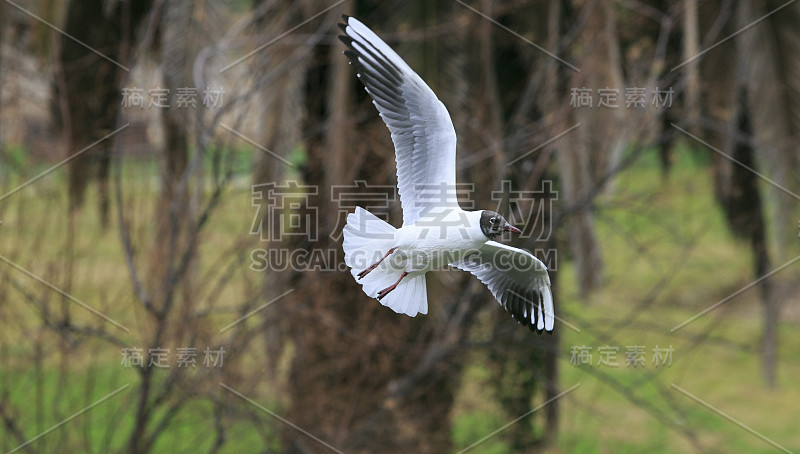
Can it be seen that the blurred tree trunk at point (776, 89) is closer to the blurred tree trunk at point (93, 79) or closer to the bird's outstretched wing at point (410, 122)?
the bird's outstretched wing at point (410, 122)

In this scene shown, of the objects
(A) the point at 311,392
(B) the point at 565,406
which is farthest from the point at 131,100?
(B) the point at 565,406

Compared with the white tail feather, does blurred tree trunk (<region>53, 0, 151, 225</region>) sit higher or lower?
higher

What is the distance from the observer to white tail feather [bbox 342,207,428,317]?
145 inches

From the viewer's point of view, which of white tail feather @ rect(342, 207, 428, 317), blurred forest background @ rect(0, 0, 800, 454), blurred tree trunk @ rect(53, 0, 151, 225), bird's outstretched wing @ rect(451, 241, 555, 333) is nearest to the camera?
white tail feather @ rect(342, 207, 428, 317)

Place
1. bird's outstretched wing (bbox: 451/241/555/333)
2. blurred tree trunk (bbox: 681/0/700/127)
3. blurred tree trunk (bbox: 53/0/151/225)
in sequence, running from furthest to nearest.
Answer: blurred tree trunk (bbox: 681/0/700/127) → blurred tree trunk (bbox: 53/0/151/225) → bird's outstretched wing (bbox: 451/241/555/333)

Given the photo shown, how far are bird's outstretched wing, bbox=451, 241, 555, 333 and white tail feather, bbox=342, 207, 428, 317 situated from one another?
0.44 meters

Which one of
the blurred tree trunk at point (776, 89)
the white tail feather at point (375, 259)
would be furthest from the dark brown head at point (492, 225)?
the blurred tree trunk at point (776, 89)

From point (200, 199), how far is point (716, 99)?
4456mm

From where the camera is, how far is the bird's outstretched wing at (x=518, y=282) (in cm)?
412

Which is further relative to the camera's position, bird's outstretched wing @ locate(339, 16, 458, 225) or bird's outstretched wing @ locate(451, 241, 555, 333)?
bird's outstretched wing @ locate(451, 241, 555, 333)

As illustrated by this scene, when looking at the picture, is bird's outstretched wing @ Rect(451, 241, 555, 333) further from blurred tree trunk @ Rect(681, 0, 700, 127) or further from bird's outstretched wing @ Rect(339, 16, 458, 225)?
blurred tree trunk @ Rect(681, 0, 700, 127)

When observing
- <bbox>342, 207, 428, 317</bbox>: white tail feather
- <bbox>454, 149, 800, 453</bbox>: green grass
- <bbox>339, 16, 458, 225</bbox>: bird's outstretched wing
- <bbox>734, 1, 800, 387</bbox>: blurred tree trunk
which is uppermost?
<bbox>734, 1, 800, 387</bbox>: blurred tree trunk

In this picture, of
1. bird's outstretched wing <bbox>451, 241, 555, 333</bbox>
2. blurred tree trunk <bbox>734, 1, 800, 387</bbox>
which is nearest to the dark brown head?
bird's outstretched wing <bbox>451, 241, 555, 333</bbox>

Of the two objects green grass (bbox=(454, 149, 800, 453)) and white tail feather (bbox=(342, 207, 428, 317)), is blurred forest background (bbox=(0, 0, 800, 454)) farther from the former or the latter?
white tail feather (bbox=(342, 207, 428, 317))
